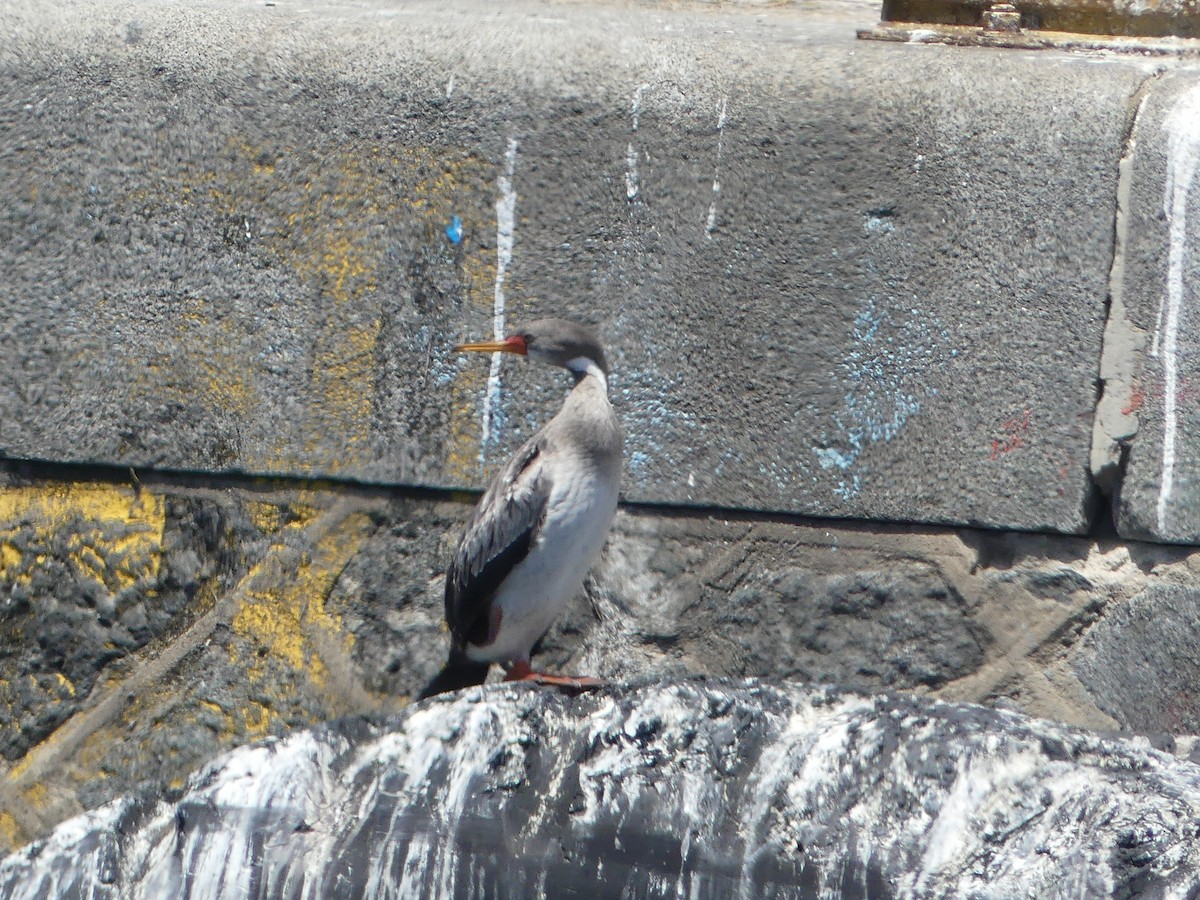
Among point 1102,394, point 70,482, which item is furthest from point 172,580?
point 1102,394

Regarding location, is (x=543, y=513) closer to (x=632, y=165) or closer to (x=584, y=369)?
(x=584, y=369)

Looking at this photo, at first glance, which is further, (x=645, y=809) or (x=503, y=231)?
(x=503, y=231)

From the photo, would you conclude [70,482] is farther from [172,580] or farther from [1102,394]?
[1102,394]

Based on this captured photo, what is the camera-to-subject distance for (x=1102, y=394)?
2732 millimetres

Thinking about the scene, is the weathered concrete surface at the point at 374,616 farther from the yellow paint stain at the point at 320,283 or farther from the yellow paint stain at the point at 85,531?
the yellow paint stain at the point at 320,283

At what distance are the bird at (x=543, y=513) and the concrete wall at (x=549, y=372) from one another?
158 millimetres

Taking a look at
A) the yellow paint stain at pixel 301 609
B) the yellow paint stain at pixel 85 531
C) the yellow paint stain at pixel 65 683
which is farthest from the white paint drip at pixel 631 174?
the yellow paint stain at pixel 65 683

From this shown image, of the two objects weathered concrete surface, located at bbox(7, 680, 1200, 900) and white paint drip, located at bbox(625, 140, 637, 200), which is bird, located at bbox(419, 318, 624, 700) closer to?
white paint drip, located at bbox(625, 140, 637, 200)

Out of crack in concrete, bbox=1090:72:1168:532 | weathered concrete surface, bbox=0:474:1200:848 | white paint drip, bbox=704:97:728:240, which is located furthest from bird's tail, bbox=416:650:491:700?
crack in concrete, bbox=1090:72:1168:532

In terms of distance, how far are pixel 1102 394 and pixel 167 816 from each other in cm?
179

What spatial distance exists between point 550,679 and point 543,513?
35 centimetres

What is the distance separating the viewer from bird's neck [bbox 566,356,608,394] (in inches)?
108

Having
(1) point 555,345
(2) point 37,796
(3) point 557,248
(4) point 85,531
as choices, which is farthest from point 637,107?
(2) point 37,796

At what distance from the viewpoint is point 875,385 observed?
9.18 feet
